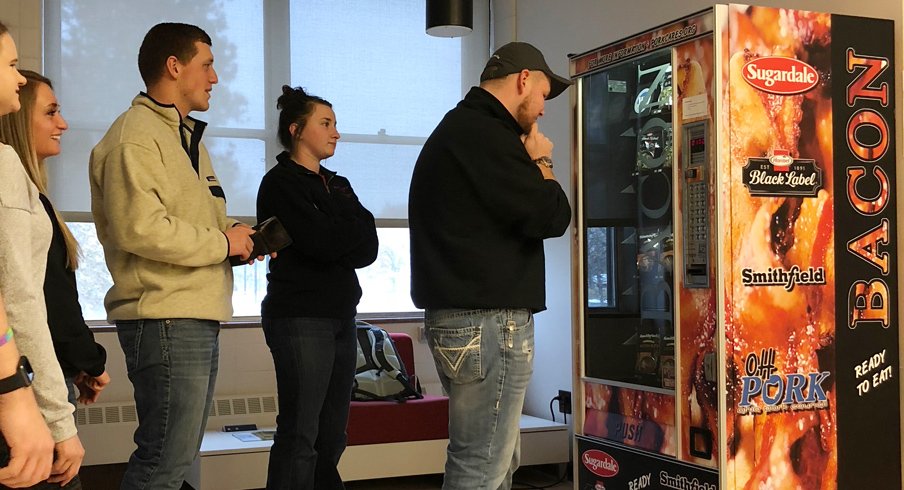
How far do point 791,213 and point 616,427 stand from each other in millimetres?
974

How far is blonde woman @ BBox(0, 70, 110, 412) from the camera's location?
1798 millimetres

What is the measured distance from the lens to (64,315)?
181 centimetres

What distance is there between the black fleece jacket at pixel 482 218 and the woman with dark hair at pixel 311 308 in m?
0.59

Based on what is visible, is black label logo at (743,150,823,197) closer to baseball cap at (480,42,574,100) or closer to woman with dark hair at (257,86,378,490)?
baseball cap at (480,42,574,100)

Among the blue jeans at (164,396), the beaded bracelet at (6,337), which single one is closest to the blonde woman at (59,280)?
the blue jeans at (164,396)

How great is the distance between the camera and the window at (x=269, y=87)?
4.59 metres

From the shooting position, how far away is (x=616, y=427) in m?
3.44

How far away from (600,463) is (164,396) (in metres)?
1.83

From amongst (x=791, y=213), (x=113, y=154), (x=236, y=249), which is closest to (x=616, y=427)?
(x=791, y=213)

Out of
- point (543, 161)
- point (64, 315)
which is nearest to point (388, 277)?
point (543, 161)

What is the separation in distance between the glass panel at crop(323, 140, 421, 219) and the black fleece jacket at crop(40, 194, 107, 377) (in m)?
3.19

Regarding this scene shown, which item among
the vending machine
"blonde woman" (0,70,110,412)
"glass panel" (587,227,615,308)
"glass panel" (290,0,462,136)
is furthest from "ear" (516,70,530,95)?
"glass panel" (290,0,462,136)

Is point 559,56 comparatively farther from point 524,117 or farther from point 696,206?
point 524,117

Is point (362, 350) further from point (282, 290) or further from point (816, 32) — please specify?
point (816, 32)
